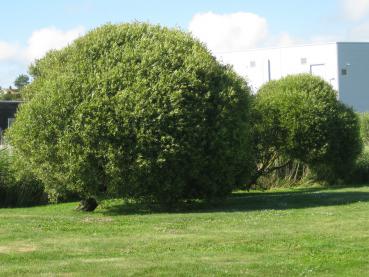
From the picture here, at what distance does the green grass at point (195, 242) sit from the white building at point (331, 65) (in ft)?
163

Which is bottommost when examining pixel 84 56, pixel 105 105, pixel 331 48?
pixel 105 105

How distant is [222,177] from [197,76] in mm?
2523

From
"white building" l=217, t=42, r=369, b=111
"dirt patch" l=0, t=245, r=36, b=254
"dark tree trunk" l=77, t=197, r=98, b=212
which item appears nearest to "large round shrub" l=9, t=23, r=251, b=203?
"dark tree trunk" l=77, t=197, r=98, b=212

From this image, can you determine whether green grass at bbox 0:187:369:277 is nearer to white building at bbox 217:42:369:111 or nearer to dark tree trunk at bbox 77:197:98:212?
dark tree trunk at bbox 77:197:98:212

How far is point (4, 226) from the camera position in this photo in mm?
14578

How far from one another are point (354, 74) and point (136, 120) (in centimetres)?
5346

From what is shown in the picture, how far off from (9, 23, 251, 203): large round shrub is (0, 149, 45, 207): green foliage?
357cm

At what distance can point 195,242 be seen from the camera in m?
12.0

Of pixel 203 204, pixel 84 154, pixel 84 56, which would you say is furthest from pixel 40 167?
pixel 203 204

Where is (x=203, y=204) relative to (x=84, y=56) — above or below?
below

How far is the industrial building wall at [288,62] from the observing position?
6619 cm

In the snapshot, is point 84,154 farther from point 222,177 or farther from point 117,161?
point 222,177

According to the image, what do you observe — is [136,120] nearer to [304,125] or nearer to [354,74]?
[304,125]

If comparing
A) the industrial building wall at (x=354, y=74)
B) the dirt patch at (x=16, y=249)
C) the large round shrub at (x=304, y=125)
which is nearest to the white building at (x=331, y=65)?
the industrial building wall at (x=354, y=74)
